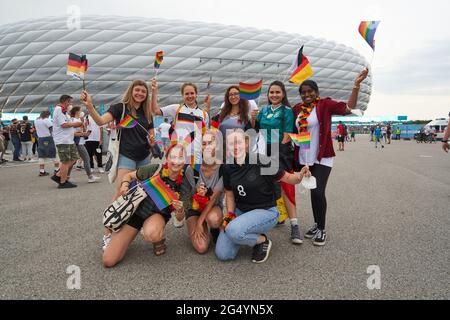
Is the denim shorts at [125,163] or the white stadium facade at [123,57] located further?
the white stadium facade at [123,57]

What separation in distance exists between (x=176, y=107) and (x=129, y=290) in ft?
7.97

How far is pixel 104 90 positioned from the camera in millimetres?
34031

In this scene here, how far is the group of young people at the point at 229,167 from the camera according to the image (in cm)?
256

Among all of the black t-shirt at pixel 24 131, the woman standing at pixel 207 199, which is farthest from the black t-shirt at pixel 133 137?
the black t-shirt at pixel 24 131

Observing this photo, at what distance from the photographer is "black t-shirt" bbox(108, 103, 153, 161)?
3.09 meters

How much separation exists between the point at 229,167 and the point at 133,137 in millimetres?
1229

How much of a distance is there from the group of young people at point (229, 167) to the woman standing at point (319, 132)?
1cm

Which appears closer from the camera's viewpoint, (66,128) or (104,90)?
(66,128)

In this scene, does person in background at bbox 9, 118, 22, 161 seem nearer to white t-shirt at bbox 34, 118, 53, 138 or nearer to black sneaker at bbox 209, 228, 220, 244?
white t-shirt at bbox 34, 118, 53, 138

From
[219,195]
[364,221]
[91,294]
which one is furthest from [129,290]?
[364,221]

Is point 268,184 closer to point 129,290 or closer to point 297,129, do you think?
point 297,129

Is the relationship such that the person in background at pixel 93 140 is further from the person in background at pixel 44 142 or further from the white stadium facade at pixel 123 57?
the white stadium facade at pixel 123 57

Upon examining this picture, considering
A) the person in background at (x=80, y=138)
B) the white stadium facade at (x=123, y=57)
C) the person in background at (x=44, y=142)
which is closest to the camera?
the person in background at (x=80, y=138)

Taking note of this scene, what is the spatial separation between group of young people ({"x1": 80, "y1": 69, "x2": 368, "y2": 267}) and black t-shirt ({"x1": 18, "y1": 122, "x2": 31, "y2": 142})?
9775 millimetres
